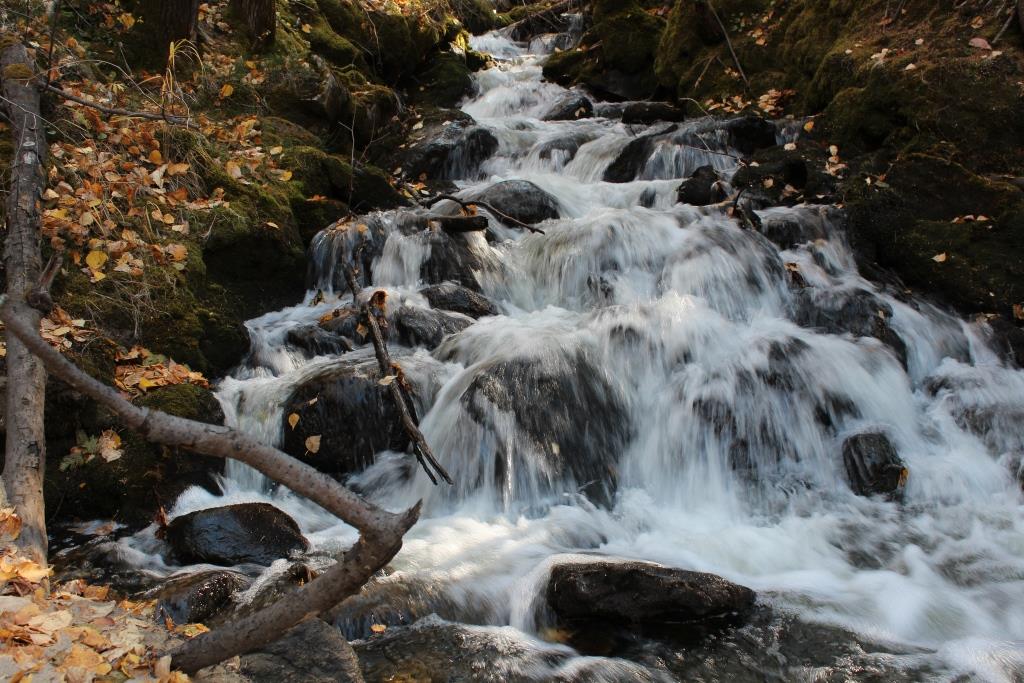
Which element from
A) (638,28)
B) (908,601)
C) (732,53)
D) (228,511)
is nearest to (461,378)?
(228,511)

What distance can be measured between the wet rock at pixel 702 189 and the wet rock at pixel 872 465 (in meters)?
4.36

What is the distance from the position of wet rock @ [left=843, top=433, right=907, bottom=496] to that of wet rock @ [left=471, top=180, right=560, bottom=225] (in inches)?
194

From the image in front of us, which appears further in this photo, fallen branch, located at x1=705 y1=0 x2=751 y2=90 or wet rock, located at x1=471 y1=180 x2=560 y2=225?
fallen branch, located at x1=705 y1=0 x2=751 y2=90

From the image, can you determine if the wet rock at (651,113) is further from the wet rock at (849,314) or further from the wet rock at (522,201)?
the wet rock at (849,314)

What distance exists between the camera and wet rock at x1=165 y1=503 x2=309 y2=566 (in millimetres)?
4176

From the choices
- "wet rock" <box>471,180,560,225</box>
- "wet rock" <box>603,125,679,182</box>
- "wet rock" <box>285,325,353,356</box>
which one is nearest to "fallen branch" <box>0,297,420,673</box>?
"wet rock" <box>285,325,353,356</box>

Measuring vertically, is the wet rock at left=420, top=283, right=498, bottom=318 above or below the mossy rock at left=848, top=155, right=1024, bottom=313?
below

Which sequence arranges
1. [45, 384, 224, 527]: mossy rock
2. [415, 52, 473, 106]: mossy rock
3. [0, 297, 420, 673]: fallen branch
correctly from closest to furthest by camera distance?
1. [0, 297, 420, 673]: fallen branch
2. [45, 384, 224, 527]: mossy rock
3. [415, 52, 473, 106]: mossy rock

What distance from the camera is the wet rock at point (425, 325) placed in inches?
262

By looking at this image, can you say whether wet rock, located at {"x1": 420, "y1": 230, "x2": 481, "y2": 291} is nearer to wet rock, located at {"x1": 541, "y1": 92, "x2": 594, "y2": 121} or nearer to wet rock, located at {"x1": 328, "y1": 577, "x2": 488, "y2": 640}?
wet rock, located at {"x1": 328, "y1": 577, "x2": 488, "y2": 640}

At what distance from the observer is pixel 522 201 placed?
920cm

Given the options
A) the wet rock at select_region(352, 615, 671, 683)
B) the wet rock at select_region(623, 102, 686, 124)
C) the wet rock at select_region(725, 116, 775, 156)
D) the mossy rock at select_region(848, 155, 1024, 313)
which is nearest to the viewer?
the wet rock at select_region(352, 615, 671, 683)

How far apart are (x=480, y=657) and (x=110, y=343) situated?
3722 millimetres

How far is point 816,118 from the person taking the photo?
32.0ft
